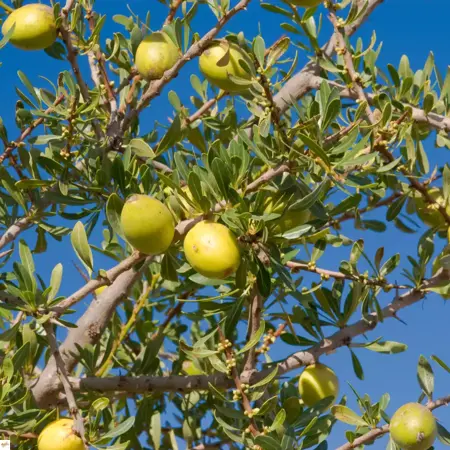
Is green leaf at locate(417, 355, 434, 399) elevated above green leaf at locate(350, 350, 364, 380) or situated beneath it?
situated beneath

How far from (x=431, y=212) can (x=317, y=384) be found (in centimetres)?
59

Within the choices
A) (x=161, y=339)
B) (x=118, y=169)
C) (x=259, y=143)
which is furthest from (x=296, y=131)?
(x=161, y=339)

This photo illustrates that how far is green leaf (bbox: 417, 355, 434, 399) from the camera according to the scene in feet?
6.08

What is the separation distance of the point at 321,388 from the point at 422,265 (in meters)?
0.42

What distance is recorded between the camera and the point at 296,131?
1583 millimetres

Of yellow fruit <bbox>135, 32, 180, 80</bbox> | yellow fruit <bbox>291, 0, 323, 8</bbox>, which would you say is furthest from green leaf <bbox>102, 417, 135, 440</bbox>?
yellow fruit <bbox>291, 0, 323, 8</bbox>

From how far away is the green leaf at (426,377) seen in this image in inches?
73.0

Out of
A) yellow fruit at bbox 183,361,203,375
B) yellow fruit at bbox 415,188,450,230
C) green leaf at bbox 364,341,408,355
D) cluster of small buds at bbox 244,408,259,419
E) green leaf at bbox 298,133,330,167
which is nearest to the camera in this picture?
green leaf at bbox 298,133,330,167

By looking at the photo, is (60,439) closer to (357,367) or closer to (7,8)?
(357,367)

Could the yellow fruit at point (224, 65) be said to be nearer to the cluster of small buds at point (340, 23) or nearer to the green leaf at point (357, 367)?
the cluster of small buds at point (340, 23)

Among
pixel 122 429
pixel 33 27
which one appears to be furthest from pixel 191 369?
pixel 33 27

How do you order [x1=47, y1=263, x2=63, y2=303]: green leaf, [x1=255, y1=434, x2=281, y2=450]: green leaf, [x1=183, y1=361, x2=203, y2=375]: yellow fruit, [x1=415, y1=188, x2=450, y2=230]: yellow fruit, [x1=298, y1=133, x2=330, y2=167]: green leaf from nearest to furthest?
[x1=298, y1=133, x2=330, y2=167]: green leaf
[x1=255, y1=434, x2=281, y2=450]: green leaf
[x1=47, y1=263, x2=63, y2=303]: green leaf
[x1=415, y1=188, x2=450, y2=230]: yellow fruit
[x1=183, y1=361, x2=203, y2=375]: yellow fruit

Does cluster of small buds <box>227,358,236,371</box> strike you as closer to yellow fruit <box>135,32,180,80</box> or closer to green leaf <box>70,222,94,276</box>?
green leaf <box>70,222,94,276</box>

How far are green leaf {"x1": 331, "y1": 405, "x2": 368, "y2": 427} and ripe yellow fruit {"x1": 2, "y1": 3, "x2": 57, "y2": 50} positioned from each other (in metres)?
1.21
